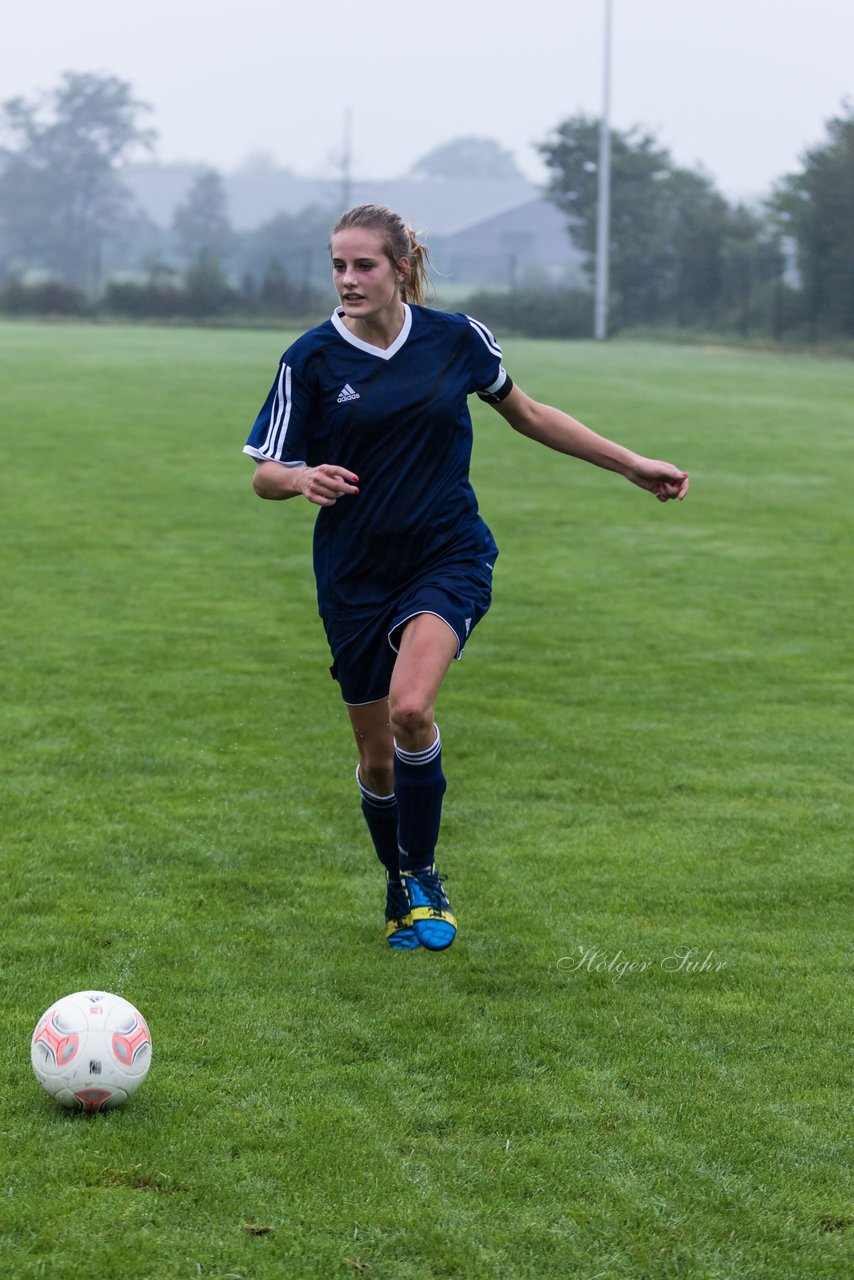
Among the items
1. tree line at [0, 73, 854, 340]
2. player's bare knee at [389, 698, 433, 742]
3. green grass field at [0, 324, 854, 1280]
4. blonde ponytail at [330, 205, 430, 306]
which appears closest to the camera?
green grass field at [0, 324, 854, 1280]

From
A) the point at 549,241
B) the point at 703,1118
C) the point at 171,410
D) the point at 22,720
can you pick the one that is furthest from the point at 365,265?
the point at 549,241

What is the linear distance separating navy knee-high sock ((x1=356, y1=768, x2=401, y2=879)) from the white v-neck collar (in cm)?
135

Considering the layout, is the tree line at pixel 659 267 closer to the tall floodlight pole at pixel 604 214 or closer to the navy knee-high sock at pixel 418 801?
the tall floodlight pole at pixel 604 214

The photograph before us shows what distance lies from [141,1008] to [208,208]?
8166cm

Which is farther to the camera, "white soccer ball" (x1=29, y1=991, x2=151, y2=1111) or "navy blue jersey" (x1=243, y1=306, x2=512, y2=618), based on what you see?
"navy blue jersey" (x1=243, y1=306, x2=512, y2=618)

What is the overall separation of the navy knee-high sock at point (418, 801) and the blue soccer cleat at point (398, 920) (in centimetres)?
12

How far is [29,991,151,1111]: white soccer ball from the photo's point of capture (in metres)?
3.70

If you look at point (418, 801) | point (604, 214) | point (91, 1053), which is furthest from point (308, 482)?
point (604, 214)

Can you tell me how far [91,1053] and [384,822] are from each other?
1.72 m

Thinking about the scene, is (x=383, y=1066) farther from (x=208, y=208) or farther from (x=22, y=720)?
(x=208, y=208)

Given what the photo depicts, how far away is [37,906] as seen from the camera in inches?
204

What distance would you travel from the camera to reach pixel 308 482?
4543 mm

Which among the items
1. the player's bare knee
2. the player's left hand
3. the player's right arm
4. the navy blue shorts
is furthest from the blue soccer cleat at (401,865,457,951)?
the player's left hand

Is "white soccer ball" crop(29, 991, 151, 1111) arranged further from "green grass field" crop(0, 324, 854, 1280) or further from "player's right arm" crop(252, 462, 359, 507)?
"player's right arm" crop(252, 462, 359, 507)
